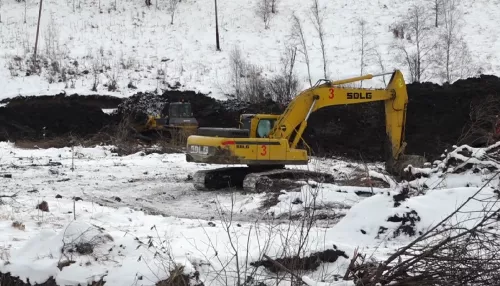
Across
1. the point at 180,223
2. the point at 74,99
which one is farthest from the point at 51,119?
the point at 180,223

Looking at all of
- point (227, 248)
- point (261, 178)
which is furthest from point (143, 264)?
point (261, 178)

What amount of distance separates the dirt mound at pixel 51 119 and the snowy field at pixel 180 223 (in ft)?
28.9

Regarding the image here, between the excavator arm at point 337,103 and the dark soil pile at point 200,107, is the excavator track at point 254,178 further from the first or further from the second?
the dark soil pile at point 200,107

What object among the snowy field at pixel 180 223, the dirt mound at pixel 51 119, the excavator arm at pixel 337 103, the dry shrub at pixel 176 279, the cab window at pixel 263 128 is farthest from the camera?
the dirt mound at pixel 51 119

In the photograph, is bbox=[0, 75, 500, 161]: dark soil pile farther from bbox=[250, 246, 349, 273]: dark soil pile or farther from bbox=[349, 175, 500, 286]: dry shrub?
bbox=[349, 175, 500, 286]: dry shrub

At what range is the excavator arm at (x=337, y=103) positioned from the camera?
12.2 metres

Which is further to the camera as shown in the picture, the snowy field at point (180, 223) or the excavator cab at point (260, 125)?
the excavator cab at point (260, 125)

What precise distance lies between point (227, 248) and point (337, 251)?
1039 millimetres

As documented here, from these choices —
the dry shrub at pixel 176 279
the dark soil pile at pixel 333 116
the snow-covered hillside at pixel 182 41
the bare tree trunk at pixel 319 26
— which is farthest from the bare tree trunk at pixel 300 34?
the dry shrub at pixel 176 279

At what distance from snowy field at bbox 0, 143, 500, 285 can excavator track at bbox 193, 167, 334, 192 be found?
38 cm

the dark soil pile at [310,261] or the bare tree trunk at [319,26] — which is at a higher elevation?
the bare tree trunk at [319,26]

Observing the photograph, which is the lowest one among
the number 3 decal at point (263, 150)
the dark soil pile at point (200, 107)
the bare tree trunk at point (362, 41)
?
the number 3 decal at point (263, 150)

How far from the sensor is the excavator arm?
12172 mm

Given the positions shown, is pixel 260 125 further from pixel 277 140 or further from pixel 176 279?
pixel 176 279
